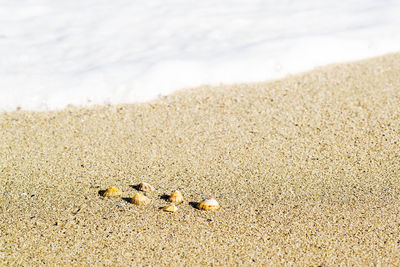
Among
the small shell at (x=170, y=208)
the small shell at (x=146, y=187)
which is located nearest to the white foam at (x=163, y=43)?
the small shell at (x=146, y=187)

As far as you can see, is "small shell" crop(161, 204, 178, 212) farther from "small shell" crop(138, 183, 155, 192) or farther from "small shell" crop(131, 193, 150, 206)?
"small shell" crop(138, 183, 155, 192)

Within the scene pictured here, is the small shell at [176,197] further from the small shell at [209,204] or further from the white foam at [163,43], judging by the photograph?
the white foam at [163,43]

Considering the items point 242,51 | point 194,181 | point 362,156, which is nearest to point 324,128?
point 362,156

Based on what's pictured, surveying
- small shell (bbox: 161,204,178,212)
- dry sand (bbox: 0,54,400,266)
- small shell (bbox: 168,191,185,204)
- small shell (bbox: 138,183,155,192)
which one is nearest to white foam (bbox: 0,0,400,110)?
dry sand (bbox: 0,54,400,266)

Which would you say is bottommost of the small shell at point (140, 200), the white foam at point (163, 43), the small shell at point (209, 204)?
the small shell at point (209, 204)

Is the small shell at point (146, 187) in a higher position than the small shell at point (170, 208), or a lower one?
higher

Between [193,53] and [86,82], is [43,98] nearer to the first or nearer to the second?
[86,82]

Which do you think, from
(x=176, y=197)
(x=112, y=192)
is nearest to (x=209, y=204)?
(x=176, y=197)
